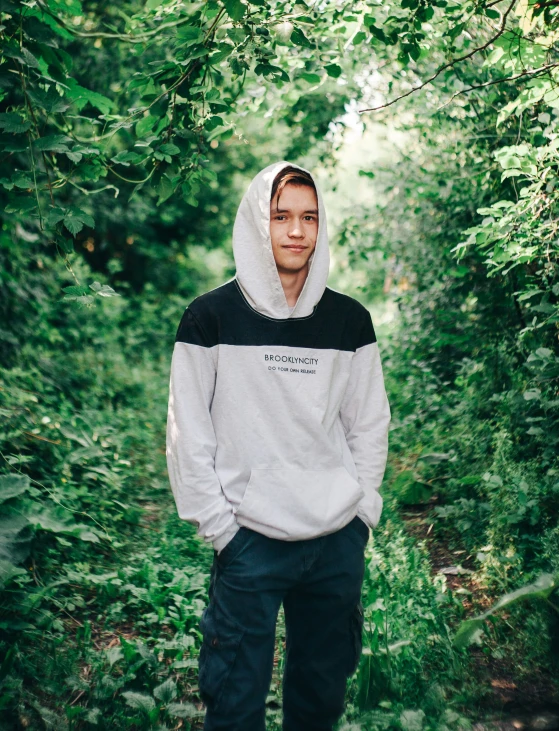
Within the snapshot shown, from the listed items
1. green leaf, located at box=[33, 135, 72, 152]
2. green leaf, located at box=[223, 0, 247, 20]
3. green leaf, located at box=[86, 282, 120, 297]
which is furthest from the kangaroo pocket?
green leaf, located at box=[223, 0, 247, 20]

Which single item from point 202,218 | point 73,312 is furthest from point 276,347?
point 202,218

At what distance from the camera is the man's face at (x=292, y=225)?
256 centimetres

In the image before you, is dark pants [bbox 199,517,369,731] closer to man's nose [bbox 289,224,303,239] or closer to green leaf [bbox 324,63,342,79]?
man's nose [bbox 289,224,303,239]

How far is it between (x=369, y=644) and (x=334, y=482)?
125 cm

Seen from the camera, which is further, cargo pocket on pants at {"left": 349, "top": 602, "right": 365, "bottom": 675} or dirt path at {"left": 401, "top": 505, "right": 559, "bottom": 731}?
dirt path at {"left": 401, "top": 505, "right": 559, "bottom": 731}

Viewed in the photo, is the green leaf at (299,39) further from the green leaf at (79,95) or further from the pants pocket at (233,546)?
the pants pocket at (233,546)

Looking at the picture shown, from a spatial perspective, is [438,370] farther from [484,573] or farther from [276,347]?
[276,347]

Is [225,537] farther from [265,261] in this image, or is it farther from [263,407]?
[265,261]

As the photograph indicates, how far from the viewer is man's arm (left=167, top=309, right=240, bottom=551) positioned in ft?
7.66

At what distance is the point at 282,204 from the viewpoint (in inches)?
101

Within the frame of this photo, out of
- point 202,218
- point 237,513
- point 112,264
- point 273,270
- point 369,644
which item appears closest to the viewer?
point 237,513

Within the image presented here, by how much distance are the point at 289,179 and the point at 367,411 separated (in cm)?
93

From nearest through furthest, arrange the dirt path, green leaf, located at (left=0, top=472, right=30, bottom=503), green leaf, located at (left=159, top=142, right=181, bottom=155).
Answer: the dirt path < green leaf, located at (left=159, top=142, right=181, bottom=155) < green leaf, located at (left=0, top=472, right=30, bottom=503)

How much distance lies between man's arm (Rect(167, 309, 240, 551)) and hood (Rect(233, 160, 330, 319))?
259 mm
